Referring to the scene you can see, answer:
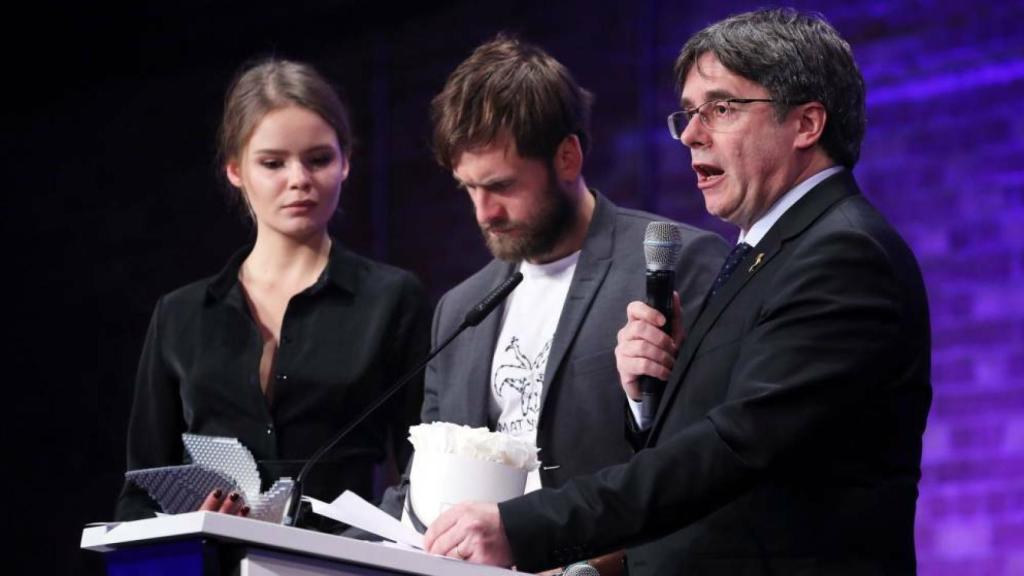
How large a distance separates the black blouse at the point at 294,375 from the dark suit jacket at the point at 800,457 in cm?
132

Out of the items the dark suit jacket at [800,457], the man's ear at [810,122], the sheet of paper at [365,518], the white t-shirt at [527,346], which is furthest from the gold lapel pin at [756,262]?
the white t-shirt at [527,346]

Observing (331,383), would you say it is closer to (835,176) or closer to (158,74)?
(835,176)

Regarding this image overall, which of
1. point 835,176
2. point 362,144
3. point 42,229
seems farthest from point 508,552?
point 42,229

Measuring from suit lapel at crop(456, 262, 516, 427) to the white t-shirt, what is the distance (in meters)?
0.01

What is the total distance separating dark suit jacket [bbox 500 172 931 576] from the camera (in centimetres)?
202

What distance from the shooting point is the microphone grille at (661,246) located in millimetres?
2340

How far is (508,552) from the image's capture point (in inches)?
80.4

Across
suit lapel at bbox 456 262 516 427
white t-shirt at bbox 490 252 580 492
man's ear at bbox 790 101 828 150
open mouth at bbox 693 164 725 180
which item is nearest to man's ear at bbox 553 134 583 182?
white t-shirt at bbox 490 252 580 492

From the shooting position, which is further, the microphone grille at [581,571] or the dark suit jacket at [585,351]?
the dark suit jacket at [585,351]

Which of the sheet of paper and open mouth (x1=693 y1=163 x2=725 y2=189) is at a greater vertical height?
open mouth (x1=693 y1=163 x2=725 y2=189)

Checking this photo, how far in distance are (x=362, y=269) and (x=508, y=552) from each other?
1594 mm

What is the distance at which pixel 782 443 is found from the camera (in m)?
2.01

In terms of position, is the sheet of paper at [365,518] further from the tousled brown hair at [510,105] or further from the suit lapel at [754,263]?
the tousled brown hair at [510,105]

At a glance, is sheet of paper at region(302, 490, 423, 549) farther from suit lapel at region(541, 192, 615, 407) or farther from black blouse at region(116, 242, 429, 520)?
black blouse at region(116, 242, 429, 520)
